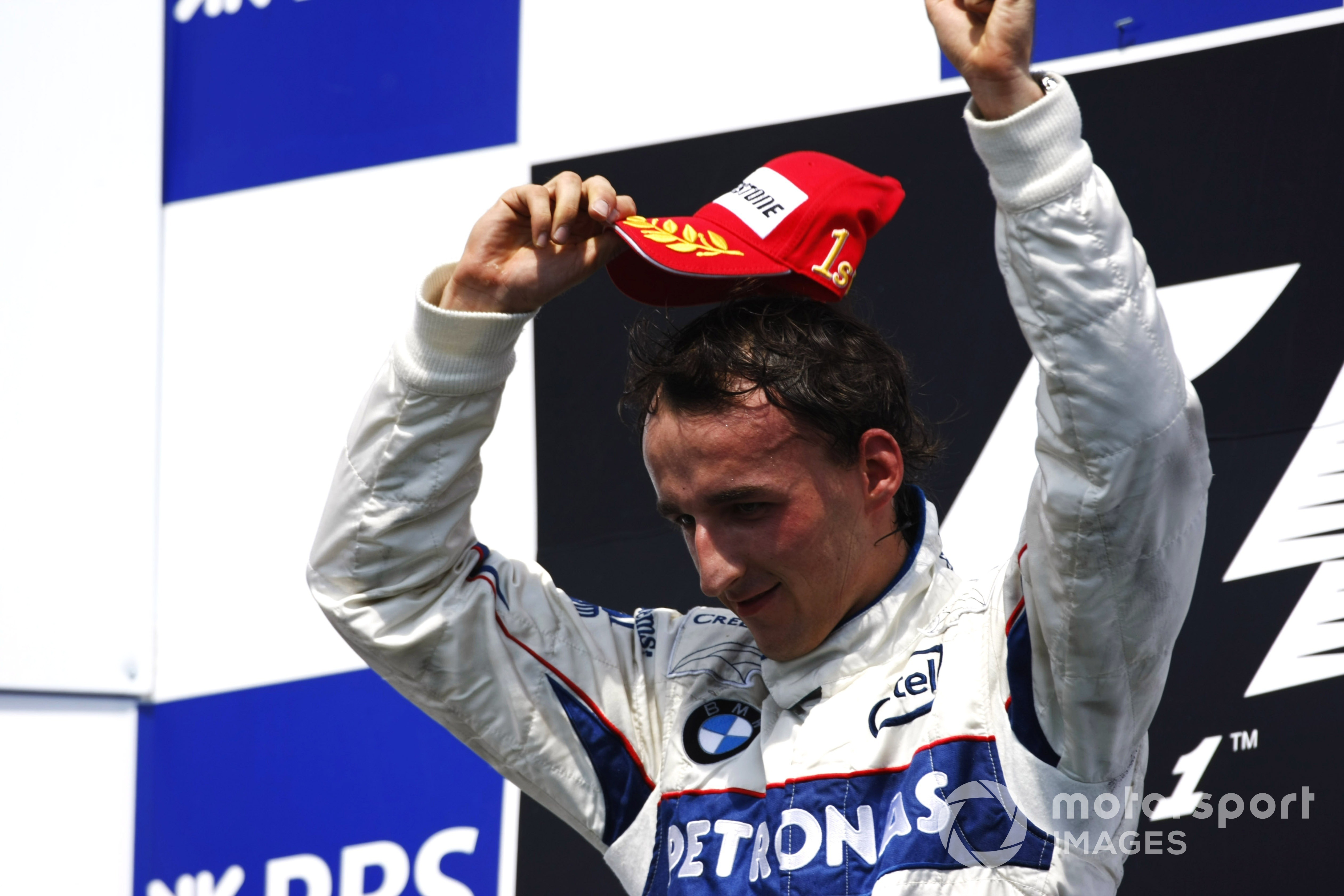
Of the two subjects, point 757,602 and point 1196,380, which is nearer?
point 757,602

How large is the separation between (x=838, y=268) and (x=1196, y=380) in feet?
1.93

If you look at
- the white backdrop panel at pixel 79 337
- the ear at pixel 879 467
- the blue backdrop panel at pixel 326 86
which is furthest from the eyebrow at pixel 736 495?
the white backdrop panel at pixel 79 337

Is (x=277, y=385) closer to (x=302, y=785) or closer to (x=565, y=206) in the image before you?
(x=302, y=785)

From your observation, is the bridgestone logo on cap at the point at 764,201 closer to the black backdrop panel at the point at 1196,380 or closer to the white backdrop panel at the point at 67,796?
the black backdrop panel at the point at 1196,380

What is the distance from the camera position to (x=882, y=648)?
1.11 metres

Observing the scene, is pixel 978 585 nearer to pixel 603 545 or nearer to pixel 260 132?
pixel 603 545

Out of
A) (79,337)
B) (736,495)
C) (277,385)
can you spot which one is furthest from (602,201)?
(79,337)

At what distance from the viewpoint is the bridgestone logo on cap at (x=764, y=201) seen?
1150 millimetres

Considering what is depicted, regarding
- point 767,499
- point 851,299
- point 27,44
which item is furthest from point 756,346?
point 27,44

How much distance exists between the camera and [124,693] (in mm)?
1974

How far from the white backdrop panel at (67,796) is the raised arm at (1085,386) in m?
1.52

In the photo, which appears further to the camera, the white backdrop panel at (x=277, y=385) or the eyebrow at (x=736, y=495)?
the white backdrop panel at (x=277, y=385)

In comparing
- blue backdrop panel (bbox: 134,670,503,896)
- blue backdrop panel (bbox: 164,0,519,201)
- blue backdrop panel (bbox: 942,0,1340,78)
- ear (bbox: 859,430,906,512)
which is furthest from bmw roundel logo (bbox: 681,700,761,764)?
blue backdrop panel (bbox: 164,0,519,201)

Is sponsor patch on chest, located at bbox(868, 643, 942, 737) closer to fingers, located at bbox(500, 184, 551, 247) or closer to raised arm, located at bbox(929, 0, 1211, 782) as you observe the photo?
raised arm, located at bbox(929, 0, 1211, 782)
